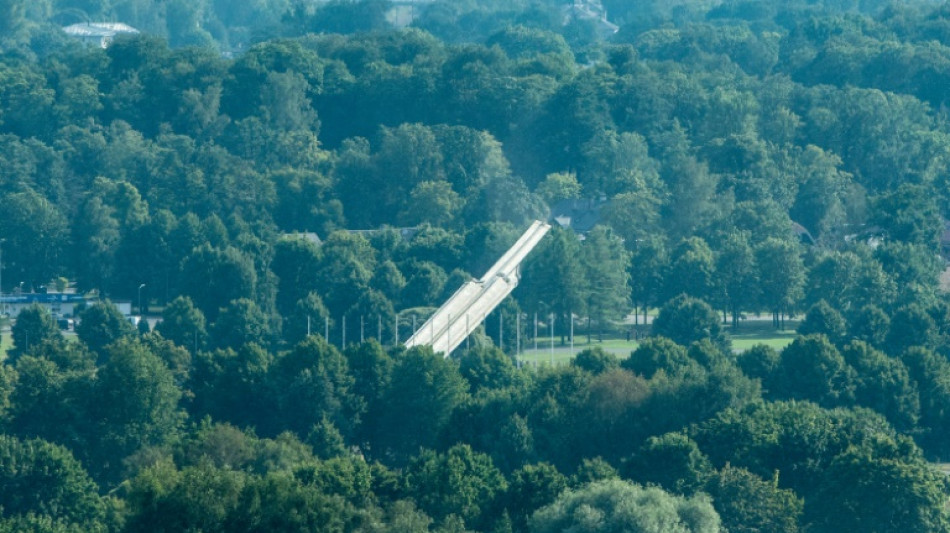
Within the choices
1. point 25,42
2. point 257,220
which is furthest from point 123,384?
point 25,42

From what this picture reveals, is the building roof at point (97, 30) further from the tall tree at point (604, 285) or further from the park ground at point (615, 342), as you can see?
the tall tree at point (604, 285)

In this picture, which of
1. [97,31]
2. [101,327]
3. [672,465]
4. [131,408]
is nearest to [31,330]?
[101,327]

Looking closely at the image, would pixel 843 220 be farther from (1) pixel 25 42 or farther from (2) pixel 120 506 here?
(1) pixel 25 42

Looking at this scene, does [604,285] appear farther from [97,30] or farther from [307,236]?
[97,30]

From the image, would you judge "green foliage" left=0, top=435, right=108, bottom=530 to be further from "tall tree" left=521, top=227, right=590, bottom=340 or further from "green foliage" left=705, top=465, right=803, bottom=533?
"tall tree" left=521, top=227, right=590, bottom=340

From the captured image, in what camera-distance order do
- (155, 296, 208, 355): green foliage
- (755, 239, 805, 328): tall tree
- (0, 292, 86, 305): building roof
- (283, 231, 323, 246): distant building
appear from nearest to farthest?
1. (155, 296, 208, 355): green foliage
2. (755, 239, 805, 328): tall tree
3. (283, 231, 323, 246): distant building
4. (0, 292, 86, 305): building roof

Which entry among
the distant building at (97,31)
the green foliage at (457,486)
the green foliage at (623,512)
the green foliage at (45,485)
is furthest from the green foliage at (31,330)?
the distant building at (97,31)

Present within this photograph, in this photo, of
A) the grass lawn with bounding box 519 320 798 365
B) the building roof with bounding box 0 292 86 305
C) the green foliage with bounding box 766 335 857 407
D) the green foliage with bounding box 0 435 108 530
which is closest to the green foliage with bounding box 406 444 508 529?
the green foliage with bounding box 0 435 108 530
